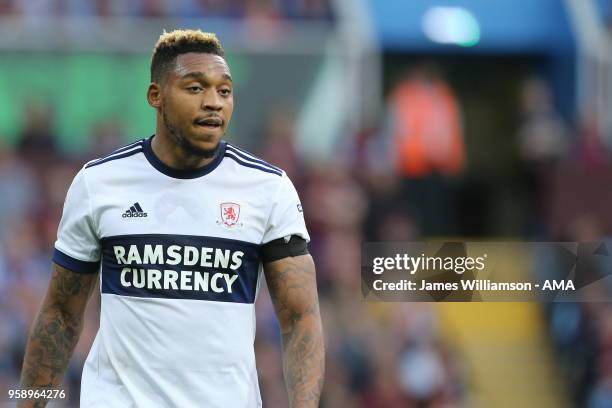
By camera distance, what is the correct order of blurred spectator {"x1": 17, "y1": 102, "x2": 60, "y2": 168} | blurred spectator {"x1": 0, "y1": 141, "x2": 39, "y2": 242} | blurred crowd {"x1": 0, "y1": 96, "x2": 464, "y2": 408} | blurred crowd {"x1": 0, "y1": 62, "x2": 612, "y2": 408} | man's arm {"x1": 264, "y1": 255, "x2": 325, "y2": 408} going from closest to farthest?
man's arm {"x1": 264, "y1": 255, "x2": 325, "y2": 408}
blurred crowd {"x1": 0, "y1": 96, "x2": 464, "y2": 408}
blurred crowd {"x1": 0, "y1": 62, "x2": 612, "y2": 408}
blurred spectator {"x1": 0, "y1": 141, "x2": 39, "y2": 242}
blurred spectator {"x1": 17, "y1": 102, "x2": 60, "y2": 168}

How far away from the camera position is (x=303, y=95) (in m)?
15.7

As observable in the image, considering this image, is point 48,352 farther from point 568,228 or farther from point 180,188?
point 568,228

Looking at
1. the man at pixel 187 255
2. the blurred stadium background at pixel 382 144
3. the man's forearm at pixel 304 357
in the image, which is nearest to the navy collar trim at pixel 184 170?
the man at pixel 187 255

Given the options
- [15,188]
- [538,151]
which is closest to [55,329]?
[15,188]

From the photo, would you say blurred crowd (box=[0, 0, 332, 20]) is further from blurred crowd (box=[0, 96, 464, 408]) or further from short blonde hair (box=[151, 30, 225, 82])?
short blonde hair (box=[151, 30, 225, 82])

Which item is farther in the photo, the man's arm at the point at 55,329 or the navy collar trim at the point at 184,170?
the man's arm at the point at 55,329

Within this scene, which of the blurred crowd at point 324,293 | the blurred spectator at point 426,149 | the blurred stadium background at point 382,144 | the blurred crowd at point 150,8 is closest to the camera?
the blurred crowd at point 324,293

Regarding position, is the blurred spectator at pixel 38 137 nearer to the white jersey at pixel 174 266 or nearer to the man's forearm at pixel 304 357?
the white jersey at pixel 174 266

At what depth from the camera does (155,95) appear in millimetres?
5047

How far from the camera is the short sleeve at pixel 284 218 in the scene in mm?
4965

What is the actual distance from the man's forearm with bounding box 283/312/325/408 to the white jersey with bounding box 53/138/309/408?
13 cm

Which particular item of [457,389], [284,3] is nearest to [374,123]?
[284,3]

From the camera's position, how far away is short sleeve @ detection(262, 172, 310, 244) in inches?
195

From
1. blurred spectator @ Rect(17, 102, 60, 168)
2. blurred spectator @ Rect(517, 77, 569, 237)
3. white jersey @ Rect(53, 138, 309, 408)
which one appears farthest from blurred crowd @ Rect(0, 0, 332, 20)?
white jersey @ Rect(53, 138, 309, 408)
